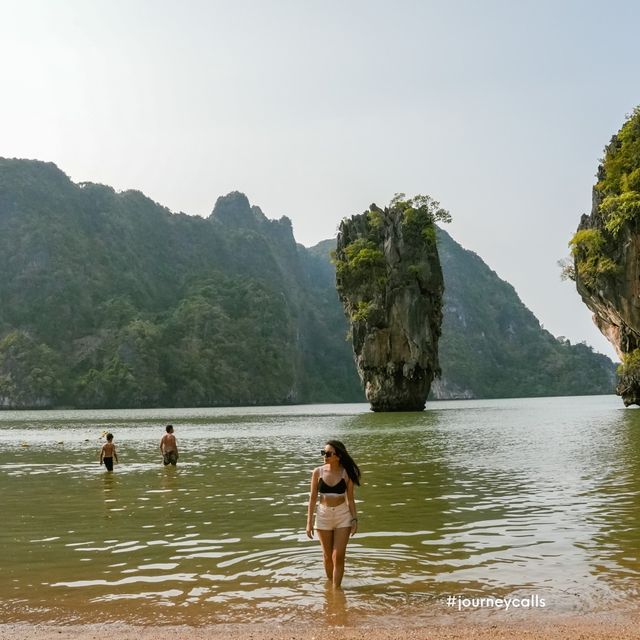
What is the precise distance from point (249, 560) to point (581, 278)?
5209 cm

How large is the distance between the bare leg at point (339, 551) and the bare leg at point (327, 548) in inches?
3.2

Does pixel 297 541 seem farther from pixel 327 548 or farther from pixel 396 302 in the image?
pixel 396 302

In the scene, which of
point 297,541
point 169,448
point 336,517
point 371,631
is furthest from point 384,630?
point 169,448

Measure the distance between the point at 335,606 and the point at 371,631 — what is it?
1.00m

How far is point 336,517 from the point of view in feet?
29.4

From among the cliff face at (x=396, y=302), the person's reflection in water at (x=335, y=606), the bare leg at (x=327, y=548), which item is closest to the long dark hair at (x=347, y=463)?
the bare leg at (x=327, y=548)

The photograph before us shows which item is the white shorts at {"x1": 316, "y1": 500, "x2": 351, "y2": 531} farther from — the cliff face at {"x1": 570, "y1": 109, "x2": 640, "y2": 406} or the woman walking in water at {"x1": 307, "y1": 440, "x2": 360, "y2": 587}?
the cliff face at {"x1": 570, "y1": 109, "x2": 640, "y2": 406}

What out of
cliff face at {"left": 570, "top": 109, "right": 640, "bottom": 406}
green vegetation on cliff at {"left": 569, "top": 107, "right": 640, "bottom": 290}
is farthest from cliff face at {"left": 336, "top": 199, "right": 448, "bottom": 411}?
green vegetation on cliff at {"left": 569, "top": 107, "right": 640, "bottom": 290}

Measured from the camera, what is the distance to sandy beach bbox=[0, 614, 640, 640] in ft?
23.8

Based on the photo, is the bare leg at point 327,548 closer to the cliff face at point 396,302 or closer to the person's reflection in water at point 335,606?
the person's reflection in water at point 335,606

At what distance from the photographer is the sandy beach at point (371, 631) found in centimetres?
725

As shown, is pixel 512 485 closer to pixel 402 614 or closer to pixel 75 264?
pixel 402 614

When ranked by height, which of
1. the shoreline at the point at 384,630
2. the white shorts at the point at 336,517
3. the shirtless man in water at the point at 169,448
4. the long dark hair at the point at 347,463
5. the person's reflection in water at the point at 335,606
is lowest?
the person's reflection in water at the point at 335,606

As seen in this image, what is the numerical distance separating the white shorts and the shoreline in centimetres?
139
